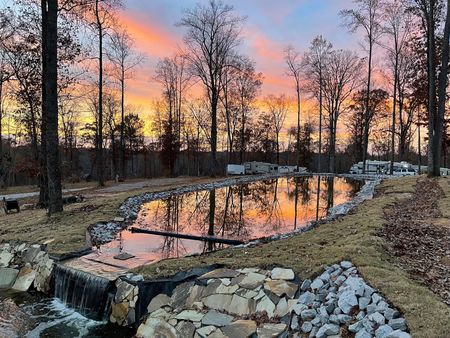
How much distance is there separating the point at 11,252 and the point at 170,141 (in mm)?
31592

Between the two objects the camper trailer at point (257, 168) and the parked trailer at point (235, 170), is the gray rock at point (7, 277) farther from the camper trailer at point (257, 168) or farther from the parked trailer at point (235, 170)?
the camper trailer at point (257, 168)

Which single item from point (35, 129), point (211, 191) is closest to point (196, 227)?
point (211, 191)

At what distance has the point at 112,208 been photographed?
478 inches

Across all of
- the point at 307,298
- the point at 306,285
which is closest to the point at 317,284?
the point at 306,285

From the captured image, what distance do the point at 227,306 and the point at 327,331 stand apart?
145 cm

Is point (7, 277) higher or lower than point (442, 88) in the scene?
lower

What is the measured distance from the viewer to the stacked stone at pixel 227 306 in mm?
4391

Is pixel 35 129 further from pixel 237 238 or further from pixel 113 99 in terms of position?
pixel 113 99

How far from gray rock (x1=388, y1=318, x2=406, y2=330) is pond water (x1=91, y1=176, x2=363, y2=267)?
472 centimetres

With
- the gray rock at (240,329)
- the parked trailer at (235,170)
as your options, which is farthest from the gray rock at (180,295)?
the parked trailer at (235,170)

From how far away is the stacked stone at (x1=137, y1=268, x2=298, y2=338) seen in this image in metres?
4.39

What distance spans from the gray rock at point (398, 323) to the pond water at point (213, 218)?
4.72 meters

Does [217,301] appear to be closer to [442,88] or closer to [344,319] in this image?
[344,319]

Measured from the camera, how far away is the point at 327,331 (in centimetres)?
383
